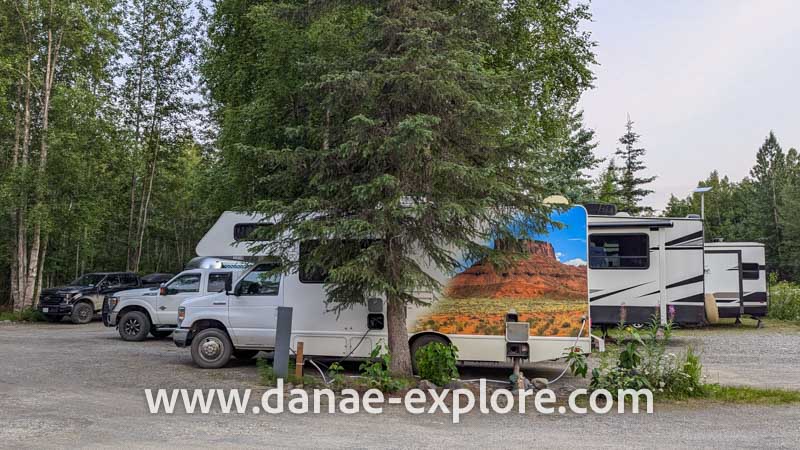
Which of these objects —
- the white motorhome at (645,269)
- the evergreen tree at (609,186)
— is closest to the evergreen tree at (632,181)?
the evergreen tree at (609,186)

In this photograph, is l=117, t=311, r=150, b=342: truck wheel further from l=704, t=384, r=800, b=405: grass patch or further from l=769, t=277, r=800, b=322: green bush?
l=769, t=277, r=800, b=322: green bush

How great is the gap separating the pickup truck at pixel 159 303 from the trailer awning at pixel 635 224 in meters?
8.99

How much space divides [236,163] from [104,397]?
31.9ft

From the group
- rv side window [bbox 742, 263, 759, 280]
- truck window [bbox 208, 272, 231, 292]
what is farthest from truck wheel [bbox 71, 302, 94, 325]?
rv side window [bbox 742, 263, 759, 280]

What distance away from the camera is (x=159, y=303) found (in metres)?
16.4

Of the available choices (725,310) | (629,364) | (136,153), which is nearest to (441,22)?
(629,364)

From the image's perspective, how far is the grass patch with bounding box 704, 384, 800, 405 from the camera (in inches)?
366

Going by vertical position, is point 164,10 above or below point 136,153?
above

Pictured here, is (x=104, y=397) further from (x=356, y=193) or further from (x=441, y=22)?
(x=441, y=22)

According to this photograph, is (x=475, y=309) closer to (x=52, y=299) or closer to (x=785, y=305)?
(x=52, y=299)

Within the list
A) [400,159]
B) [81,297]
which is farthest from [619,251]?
[81,297]

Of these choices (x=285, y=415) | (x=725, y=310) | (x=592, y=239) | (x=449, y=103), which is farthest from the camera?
(x=725, y=310)

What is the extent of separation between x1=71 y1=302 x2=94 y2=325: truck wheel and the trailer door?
19.9 m

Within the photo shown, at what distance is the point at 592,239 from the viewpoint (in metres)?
16.1
